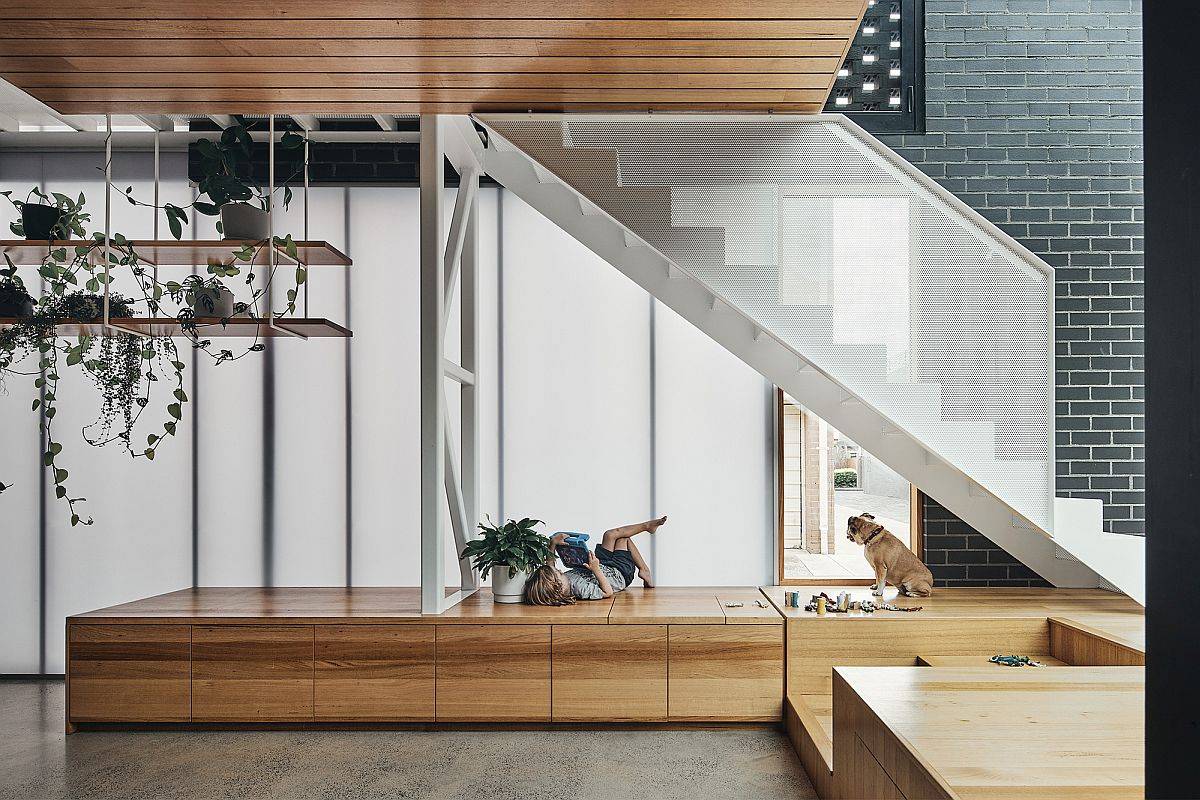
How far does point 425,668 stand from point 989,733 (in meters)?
2.80

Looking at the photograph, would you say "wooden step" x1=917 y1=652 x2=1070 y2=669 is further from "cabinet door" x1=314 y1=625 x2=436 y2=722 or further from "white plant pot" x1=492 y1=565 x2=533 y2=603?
"cabinet door" x1=314 y1=625 x2=436 y2=722

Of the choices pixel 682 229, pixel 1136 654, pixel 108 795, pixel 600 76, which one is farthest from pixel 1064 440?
pixel 108 795

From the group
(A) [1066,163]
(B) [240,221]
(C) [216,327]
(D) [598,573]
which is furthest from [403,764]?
(A) [1066,163]

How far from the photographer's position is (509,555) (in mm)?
4605

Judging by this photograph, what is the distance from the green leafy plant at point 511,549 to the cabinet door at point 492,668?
423 mm

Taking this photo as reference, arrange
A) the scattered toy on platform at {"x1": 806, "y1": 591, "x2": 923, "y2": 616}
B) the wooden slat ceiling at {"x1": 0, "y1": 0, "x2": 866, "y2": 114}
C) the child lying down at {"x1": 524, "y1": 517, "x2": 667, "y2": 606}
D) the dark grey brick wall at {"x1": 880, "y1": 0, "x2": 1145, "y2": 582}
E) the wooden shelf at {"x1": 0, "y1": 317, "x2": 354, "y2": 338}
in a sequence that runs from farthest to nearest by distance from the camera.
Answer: the dark grey brick wall at {"x1": 880, "y1": 0, "x2": 1145, "y2": 582}
the child lying down at {"x1": 524, "y1": 517, "x2": 667, "y2": 606}
the scattered toy on platform at {"x1": 806, "y1": 591, "x2": 923, "y2": 616}
the wooden shelf at {"x1": 0, "y1": 317, "x2": 354, "y2": 338}
the wooden slat ceiling at {"x1": 0, "y1": 0, "x2": 866, "y2": 114}

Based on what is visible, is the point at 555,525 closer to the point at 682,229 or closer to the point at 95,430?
the point at 682,229

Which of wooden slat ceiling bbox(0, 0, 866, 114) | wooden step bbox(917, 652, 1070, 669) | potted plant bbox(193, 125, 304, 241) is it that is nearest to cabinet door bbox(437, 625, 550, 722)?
wooden step bbox(917, 652, 1070, 669)

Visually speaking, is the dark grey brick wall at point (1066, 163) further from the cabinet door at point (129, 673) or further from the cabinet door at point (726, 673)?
the cabinet door at point (129, 673)

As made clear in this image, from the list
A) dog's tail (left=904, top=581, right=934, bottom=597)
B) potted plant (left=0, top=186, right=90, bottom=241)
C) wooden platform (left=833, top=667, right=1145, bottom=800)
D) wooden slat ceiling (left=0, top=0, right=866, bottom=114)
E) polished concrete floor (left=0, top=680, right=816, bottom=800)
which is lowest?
polished concrete floor (left=0, top=680, right=816, bottom=800)

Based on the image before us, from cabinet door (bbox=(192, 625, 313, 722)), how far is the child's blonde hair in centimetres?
108

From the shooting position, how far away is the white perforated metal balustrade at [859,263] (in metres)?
3.75

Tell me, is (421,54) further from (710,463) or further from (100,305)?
(710,463)

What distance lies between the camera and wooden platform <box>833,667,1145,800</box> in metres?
1.82
